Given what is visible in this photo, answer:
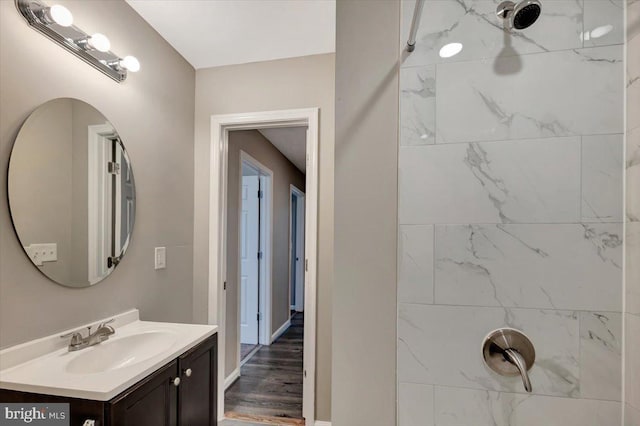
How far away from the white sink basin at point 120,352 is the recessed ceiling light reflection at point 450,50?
5.31 ft

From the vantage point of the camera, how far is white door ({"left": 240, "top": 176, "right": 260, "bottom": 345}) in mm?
3477

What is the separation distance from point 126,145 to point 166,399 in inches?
49.5

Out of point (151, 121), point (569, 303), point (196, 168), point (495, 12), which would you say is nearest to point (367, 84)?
point (495, 12)

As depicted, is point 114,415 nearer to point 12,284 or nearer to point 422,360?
point 12,284

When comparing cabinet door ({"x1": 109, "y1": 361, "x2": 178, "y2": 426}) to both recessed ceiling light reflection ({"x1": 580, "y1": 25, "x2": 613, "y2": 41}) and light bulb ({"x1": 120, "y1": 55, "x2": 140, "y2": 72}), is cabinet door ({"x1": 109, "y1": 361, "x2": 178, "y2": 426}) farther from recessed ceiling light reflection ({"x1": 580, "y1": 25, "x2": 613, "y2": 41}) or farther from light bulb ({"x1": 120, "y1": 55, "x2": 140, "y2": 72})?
recessed ceiling light reflection ({"x1": 580, "y1": 25, "x2": 613, "y2": 41})

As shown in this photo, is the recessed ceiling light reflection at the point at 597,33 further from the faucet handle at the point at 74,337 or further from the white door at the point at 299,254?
the white door at the point at 299,254

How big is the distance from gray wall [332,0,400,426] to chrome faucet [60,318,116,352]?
105cm

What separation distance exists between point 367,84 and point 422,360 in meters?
0.95

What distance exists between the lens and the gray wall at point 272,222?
255 cm

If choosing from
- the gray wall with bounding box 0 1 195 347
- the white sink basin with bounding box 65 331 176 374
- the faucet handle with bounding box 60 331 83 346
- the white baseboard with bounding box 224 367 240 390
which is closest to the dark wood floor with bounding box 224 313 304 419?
the white baseboard with bounding box 224 367 240 390

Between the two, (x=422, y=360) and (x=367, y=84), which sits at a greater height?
(x=367, y=84)

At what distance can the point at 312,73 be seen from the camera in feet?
6.58

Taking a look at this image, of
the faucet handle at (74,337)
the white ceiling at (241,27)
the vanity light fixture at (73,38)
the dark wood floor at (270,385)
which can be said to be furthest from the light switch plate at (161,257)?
the white ceiling at (241,27)

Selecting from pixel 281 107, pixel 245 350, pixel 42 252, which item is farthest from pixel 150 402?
pixel 245 350
